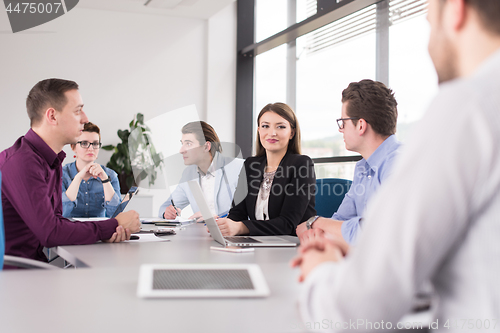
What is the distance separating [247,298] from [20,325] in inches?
18.5

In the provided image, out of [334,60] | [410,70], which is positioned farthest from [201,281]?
[334,60]

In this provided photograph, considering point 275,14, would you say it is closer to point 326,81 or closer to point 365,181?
point 326,81

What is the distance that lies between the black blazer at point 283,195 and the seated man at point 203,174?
252 millimetres

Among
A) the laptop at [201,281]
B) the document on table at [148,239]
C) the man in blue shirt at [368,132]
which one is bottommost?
the document on table at [148,239]

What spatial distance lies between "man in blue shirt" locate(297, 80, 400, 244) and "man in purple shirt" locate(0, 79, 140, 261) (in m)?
1.03

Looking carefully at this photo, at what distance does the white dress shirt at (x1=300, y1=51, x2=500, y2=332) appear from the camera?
20.2 inches

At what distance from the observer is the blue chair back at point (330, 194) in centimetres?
304

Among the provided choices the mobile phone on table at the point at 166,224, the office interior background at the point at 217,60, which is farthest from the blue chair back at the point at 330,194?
the office interior background at the point at 217,60

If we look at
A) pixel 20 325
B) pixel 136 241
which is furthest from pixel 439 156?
pixel 136 241

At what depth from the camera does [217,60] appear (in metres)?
6.37

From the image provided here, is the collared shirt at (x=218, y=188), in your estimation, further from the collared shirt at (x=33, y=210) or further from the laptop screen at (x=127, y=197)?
the collared shirt at (x=33, y=210)

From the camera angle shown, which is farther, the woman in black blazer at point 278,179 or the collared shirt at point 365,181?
the woman in black blazer at point 278,179

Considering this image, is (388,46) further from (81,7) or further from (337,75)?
(81,7)

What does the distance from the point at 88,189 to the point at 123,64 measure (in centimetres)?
279
